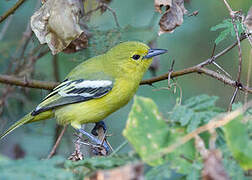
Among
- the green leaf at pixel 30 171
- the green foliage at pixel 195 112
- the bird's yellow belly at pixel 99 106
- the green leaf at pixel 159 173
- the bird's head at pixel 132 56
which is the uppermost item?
the green foliage at pixel 195 112

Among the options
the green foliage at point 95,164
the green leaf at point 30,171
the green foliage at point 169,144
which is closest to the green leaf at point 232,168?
the green foliage at point 169,144

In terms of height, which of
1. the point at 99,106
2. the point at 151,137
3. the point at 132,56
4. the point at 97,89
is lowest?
the point at 99,106

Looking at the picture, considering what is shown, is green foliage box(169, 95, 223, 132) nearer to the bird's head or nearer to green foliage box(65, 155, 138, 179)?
green foliage box(65, 155, 138, 179)

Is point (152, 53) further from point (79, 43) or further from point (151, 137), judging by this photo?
point (151, 137)

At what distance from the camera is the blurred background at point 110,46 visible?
479 centimetres

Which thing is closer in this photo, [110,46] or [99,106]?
[99,106]

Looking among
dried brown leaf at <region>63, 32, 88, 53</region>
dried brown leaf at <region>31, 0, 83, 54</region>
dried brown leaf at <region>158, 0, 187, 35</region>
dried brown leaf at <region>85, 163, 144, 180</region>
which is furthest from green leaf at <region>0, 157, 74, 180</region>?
dried brown leaf at <region>63, 32, 88, 53</region>

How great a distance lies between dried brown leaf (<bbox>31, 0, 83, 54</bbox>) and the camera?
10.5 ft

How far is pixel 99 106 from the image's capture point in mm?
4051

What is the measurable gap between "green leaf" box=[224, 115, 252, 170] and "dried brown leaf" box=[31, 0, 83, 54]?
1.97m

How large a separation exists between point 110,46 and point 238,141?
332 cm

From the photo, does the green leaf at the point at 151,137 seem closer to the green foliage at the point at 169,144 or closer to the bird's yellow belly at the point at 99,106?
the green foliage at the point at 169,144

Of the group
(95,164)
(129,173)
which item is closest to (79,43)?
(95,164)

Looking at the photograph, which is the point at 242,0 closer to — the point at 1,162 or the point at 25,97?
the point at 25,97
